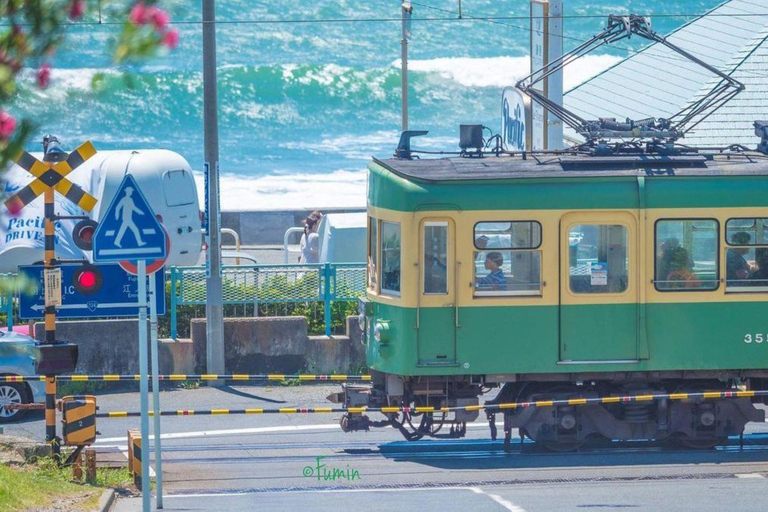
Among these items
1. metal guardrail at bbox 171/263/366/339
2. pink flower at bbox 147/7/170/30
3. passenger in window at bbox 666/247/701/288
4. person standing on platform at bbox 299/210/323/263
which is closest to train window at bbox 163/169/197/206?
person standing on platform at bbox 299/210/323/263

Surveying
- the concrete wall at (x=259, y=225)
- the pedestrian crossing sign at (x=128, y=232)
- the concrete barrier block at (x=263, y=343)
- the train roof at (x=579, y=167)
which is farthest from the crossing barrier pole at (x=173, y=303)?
the concrete wall at (x=259, y=225)

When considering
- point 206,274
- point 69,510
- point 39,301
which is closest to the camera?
point 69,510

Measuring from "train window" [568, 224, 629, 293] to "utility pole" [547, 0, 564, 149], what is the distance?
4621 millimetres

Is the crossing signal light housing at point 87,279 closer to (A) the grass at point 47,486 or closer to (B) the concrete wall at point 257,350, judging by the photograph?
(A) the grass at point 47,486

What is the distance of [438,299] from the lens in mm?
12070

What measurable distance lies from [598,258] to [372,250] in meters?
2.48

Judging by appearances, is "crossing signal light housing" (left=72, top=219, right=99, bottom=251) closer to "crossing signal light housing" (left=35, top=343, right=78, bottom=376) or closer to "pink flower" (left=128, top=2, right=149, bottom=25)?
"crossing signal light housing" (left=35, top=343, right=78, bottom=376)

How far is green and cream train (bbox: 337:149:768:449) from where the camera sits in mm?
12094

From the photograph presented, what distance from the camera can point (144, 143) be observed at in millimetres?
57969

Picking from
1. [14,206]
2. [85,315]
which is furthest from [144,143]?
[14,206]

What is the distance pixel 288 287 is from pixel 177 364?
201 cm

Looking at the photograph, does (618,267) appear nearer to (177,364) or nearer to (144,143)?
(177,364)

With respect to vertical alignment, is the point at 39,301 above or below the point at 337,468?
above

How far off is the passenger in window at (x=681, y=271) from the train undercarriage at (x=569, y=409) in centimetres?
102
